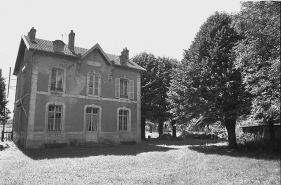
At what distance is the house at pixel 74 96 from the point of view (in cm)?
1614

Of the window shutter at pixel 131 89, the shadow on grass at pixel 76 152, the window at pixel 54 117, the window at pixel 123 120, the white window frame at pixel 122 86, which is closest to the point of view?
the shadow on grass at pixel 76 152

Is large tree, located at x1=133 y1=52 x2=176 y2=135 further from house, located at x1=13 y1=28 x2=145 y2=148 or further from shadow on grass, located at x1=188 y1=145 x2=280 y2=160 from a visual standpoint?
shadow on grass, located at x1=188 y1=145 x2=280 y2=160

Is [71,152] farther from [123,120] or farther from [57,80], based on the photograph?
[123,120]

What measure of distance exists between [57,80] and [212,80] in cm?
1196

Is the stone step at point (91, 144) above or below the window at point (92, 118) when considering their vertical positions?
below

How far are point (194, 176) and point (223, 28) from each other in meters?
10.7

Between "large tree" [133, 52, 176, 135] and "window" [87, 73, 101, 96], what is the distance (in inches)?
345

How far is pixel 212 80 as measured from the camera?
13.5 m

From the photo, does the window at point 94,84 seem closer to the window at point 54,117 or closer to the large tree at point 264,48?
the window at point 54,117

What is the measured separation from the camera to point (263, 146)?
13758mm

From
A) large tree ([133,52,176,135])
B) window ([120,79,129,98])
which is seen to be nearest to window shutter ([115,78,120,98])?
window ([120,79,129,98])

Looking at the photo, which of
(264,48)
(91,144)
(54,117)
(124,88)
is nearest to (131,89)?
(124,88)

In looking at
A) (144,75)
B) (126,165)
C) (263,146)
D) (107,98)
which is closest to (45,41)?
(107,98)

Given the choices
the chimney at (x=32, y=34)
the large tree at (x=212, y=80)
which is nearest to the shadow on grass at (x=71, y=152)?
the large tree at (x=212, y=80)
